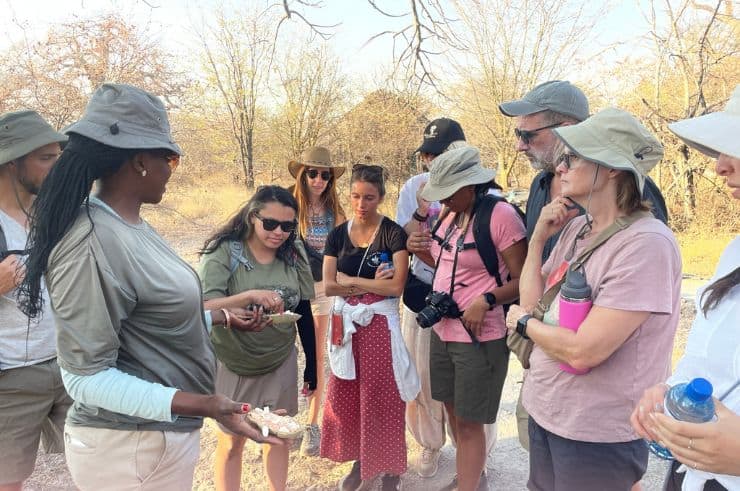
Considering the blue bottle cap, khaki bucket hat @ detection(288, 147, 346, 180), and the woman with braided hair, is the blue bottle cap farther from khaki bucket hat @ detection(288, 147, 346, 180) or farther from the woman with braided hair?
khaki bucket hat @ detection(288, 147, 346, 180)

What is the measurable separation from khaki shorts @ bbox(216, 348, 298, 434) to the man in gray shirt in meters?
0.72

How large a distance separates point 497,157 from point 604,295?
51.4 feet

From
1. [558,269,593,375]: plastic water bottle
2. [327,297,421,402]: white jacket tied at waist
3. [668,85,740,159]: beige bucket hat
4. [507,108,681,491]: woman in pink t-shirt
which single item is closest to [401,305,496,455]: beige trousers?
[327,297,421,402]: white jacket tied at waist

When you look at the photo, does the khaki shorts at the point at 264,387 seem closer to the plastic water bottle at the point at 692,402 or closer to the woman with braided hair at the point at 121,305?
the woman with braided hair at the point at 121,305

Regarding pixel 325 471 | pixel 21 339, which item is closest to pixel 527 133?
pixel 325 471

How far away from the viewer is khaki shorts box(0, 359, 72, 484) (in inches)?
82.7

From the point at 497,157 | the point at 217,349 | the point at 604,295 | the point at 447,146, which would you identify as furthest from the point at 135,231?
the point at 497,157

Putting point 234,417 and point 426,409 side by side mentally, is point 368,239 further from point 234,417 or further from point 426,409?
point 234,417

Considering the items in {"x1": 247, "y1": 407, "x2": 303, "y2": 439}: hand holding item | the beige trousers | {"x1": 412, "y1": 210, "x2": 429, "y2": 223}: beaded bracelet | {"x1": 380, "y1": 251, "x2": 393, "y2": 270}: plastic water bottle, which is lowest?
the beige trousers

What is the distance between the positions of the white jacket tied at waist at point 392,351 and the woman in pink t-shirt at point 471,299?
287mm

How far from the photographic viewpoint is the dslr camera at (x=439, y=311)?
8.38 feet

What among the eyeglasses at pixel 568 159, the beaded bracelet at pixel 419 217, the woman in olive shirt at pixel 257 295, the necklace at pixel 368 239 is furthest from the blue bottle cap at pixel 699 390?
the beaded bracelet at pixel 419 217

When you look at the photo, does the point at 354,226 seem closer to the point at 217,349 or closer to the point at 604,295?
the point at 217,349

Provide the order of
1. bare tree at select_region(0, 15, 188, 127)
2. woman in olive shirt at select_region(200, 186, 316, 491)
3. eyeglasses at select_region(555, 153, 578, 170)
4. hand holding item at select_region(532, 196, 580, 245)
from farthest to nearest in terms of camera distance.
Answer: bare tree at select_region(0, 15, 188, 127) < woman in olive shirt at select_region(200, 186, 316, 491) < hand holding item at select_region(532, 196, 580, 245) < eyeglasses at select_region(555, 153, 578, 170)
